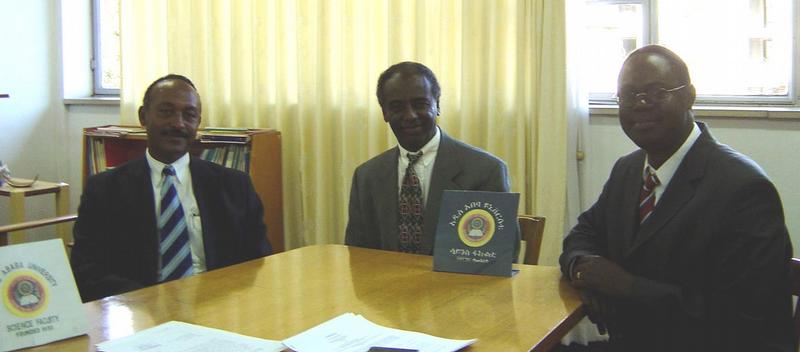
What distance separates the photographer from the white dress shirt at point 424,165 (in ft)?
8.34

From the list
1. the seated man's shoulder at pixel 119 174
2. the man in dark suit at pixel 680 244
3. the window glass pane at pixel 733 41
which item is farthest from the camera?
the window glass pane at pixel 733 41

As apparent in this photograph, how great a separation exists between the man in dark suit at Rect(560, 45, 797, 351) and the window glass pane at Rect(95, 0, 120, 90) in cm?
408

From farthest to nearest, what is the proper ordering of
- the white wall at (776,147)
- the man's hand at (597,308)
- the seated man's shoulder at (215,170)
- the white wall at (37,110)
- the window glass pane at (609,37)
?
the white wall at (37,110), the window glass pane at (609,37), the white wall at (776,147), the seated man's shoulder at (215,170), the man's hand at (597,308)

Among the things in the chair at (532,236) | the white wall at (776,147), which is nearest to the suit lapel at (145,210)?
the chair at (532,236)

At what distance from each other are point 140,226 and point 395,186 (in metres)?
0.80

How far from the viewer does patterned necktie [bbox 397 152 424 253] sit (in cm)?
249

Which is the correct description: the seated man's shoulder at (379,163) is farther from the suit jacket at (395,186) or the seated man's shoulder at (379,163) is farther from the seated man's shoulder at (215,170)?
the seated man's shoulder at (215,170)

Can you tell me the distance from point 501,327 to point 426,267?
1.87 ft

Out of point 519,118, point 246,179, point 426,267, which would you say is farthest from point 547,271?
point 519,118

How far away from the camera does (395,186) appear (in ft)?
8.32

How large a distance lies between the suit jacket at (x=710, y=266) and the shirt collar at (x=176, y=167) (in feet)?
4.67

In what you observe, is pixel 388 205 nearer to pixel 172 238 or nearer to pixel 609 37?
pixel 172 238

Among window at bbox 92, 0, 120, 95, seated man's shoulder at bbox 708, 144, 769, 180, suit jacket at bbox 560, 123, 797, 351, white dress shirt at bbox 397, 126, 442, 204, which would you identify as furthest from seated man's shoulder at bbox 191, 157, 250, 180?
window at bbox 92, 0, 120, 95

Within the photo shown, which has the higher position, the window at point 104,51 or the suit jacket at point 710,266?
the window at point 104,51
